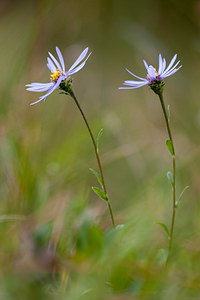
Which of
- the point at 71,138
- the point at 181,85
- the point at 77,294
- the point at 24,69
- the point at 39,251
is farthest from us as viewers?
the point at 181,85

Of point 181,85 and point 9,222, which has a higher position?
point 181,85

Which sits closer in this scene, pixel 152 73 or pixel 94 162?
pixel 152 73

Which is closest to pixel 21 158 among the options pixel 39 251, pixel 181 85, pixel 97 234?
pixel 39 251

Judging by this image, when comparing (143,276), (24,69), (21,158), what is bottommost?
(143,276)

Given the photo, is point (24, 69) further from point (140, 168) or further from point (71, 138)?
point (140, 168)

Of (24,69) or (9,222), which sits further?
(24,69)

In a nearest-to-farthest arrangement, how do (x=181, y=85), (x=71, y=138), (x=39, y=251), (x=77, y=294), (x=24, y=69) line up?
(x=77, y=294)
(x=39, y=251)
(x=71, y=138)
(x=24, y=69)
(x=181, y=85)

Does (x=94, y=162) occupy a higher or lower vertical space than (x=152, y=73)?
lower
